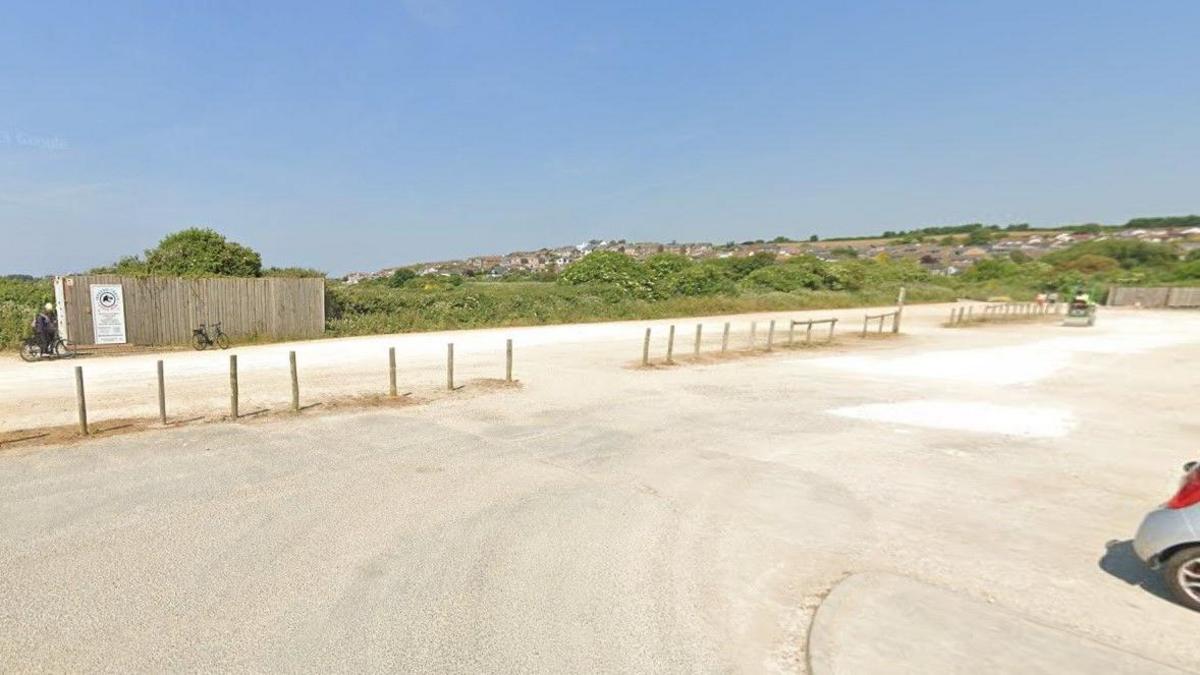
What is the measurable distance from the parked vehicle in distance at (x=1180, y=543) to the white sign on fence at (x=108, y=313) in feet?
75.6

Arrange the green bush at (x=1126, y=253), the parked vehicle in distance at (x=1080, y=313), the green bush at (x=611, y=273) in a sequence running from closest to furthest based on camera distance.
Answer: the parked vehicle in distance at (x=1080, y=313), the green bush at (x=611, y=273), the green bush at (x=1126, y=253)

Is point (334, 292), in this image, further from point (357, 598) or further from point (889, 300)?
point (889, 300)

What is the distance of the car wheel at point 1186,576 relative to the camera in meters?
3.84

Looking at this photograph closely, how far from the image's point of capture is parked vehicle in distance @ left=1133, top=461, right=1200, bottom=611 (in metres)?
3.84

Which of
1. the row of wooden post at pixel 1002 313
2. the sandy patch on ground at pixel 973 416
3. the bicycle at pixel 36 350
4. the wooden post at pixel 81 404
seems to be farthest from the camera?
the row of wooden post at pixel 1002 313

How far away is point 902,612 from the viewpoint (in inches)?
147

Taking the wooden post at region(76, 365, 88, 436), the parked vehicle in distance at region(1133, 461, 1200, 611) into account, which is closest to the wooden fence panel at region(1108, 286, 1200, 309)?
the parked vehicle in distance at region(1133, 461, 1200, 611)

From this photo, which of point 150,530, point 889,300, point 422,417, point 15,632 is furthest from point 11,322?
point 889,300

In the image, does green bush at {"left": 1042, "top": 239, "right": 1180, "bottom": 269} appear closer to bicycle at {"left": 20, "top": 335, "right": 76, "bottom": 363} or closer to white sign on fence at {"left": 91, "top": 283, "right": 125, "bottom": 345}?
white sign on fence at {"left": 91, "top": 283, "right": 125, "bottom": 345}

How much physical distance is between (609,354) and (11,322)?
59.2 ft

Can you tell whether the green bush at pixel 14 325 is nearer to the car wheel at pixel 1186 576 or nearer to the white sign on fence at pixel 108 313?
the white sign on fence at pixel 108 313

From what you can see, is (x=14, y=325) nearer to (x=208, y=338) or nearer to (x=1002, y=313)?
(x=208, y=338)

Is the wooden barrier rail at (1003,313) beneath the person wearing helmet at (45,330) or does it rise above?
beneath

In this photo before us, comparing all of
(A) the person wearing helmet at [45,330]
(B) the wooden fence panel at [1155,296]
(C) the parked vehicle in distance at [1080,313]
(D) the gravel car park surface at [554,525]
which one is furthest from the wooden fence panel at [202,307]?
(B) the wooden fence panel at [1155,296]
